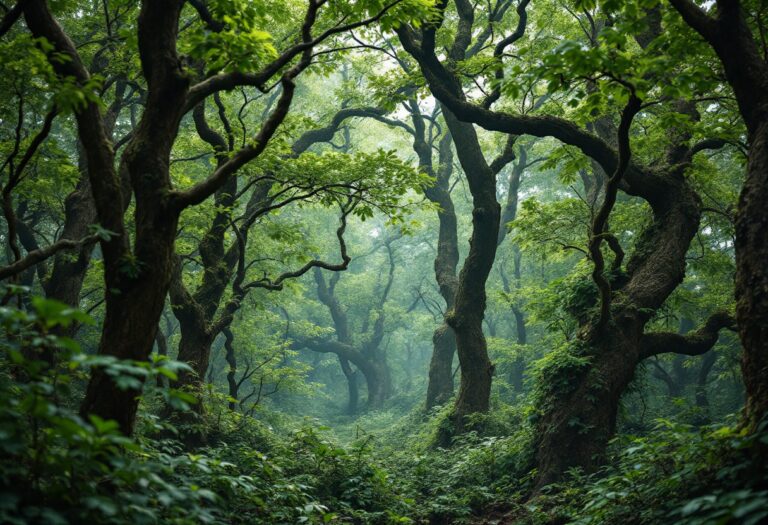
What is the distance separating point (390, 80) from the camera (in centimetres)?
985

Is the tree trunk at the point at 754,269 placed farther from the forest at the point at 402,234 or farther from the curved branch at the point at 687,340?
the curved branch at the point at 687,340

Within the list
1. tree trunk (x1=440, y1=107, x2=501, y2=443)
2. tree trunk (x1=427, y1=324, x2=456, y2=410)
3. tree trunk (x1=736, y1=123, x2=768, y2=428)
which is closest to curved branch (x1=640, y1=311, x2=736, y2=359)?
tree trunk (x1=736, y1=123, x2=768, y2=428)

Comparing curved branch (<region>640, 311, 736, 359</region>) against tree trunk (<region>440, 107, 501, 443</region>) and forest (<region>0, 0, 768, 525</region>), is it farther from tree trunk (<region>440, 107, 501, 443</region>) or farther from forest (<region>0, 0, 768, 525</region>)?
tree trunk (<region>440, 107, 501, 443</region>)

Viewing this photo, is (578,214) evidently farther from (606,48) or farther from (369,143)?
(369,143)

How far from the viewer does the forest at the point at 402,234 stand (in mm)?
3057

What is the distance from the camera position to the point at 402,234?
9547 millimetres

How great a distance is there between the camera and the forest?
3057 mm

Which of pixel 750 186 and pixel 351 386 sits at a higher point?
pixel 750 186

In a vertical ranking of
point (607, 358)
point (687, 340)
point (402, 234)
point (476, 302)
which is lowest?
point (607, 358)

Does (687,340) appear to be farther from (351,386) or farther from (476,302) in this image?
(351,386)

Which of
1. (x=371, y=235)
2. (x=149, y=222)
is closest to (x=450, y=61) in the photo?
(x=149, y=222)

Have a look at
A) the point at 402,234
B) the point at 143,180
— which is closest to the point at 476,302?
the point at 402,234

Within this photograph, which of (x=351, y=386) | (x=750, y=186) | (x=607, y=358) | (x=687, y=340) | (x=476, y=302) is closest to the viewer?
(x=750, y=186)

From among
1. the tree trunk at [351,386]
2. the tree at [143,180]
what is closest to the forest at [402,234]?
the tree at [143,180]
